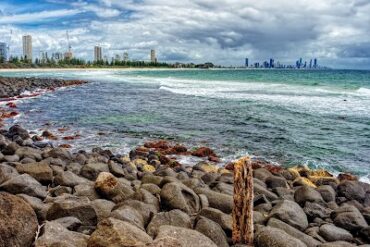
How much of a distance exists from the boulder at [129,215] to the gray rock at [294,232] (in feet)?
6.54

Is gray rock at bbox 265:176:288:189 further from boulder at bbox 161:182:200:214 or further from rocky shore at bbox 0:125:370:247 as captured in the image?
boulder at bbox 161:182:200:214

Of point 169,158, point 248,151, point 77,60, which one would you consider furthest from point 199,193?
point 77,60

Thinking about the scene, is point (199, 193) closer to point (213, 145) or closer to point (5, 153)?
point (5, 153)

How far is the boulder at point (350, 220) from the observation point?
23.0 feet

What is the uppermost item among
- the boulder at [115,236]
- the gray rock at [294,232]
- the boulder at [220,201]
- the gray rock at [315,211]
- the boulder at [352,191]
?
the boulder at [115,236]

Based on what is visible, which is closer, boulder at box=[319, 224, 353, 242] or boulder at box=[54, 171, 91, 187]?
boulder at box=[319, 224, 353, 242]

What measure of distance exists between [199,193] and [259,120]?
14612mm

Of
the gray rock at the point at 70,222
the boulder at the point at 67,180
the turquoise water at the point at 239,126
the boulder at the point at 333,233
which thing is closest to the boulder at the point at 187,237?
the gray rock at the point at 70,222

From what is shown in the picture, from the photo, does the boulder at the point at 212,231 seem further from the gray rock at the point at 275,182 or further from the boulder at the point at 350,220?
the gray rock at the point at 275,182

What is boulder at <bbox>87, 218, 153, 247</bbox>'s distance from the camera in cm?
440

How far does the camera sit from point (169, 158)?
44.2 ft

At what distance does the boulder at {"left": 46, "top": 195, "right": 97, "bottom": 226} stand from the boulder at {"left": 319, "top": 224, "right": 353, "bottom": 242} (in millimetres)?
3441

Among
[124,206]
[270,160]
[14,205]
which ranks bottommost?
[270,160]

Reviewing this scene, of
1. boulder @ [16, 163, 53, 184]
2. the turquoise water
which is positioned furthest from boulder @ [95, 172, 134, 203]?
the turquoise water
